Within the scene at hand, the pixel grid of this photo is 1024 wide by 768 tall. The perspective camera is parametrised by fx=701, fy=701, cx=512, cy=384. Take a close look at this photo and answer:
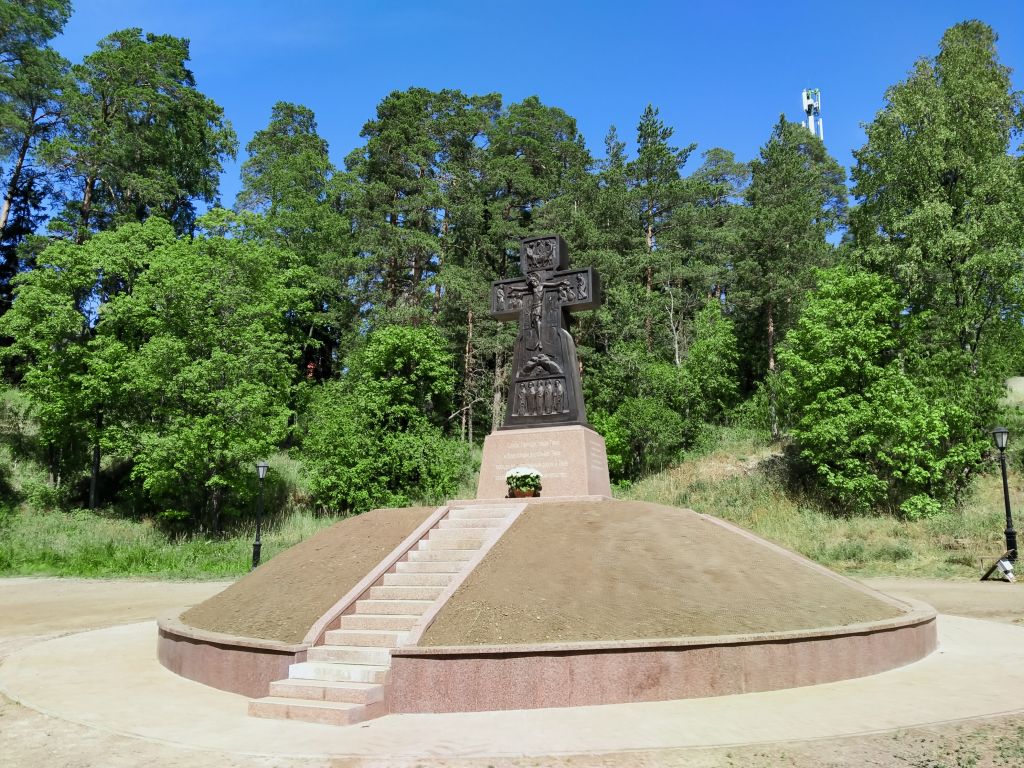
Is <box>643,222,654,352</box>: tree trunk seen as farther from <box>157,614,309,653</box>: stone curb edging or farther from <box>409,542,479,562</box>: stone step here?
<box>157,614,309,653</box>: stone curb edging

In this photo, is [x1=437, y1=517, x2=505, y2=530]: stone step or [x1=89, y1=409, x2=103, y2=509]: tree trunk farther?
[x1=89, y1=409, x2=103, y2=509]: tree trunk

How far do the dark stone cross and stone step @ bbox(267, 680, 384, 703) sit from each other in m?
8.70

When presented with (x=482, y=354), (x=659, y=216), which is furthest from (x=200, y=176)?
(x=659, y=216)

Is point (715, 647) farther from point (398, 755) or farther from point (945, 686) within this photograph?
point (398, 755)

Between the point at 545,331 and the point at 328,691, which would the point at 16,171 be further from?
the point at 328,691

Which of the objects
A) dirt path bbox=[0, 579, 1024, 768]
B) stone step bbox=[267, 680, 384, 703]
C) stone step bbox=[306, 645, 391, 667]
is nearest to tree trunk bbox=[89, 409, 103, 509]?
dirt path bbox=[0, 579, 1024, 768]

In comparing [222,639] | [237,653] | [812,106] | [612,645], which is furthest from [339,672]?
[812,106]

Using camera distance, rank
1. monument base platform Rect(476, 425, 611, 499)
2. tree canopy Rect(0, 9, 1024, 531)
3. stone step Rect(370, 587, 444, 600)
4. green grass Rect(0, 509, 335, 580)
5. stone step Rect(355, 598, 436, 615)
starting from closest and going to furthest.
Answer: stone step Rect(355, 598, 436, 615), stone step Rect(370, 587, 444, 600), monument base platform Rect(476, 425, 611, 499), green grass Rect(0, 509, 335, 580), tree canopy Rect(0, 9, 1024, 531)

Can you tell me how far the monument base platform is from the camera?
14.2 metres

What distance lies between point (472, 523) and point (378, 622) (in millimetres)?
3306

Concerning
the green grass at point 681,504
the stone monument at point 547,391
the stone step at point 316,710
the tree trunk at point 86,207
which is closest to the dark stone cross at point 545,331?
the stone monument at point 547,391

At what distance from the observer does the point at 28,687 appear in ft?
26.1

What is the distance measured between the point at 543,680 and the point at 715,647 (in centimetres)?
184

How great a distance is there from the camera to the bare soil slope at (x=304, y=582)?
8477mm
